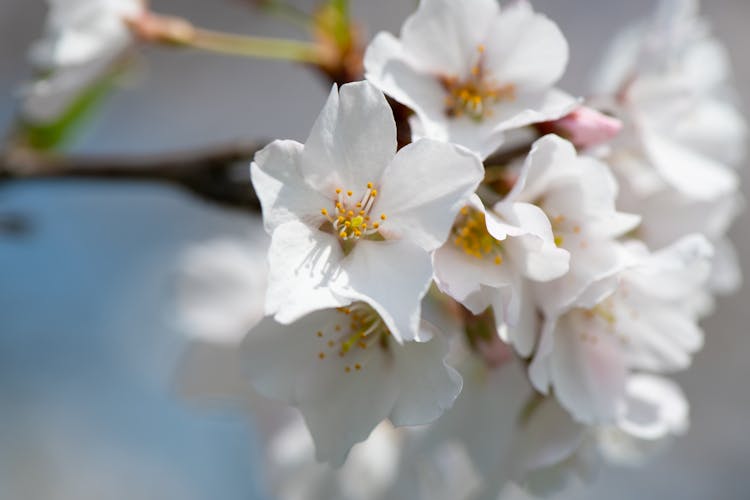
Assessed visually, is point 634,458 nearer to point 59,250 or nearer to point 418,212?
point 418,212

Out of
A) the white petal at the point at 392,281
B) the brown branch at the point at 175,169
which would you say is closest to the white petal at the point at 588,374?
the white petal at the point at 392,281

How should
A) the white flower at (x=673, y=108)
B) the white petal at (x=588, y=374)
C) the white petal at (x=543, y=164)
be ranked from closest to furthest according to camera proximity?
1. the white petal at (x=543, y=164)
2. the white petal at (x=588, y=374)
3. the white flower at (x=673, y=108)

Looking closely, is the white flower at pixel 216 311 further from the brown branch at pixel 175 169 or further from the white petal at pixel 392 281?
the white petal at pixel 392 281

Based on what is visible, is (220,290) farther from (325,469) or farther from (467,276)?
(467,276)

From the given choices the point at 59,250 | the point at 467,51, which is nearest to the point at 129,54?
the point at 467,51

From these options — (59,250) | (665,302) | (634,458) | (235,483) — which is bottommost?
(235,483)

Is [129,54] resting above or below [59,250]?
above
